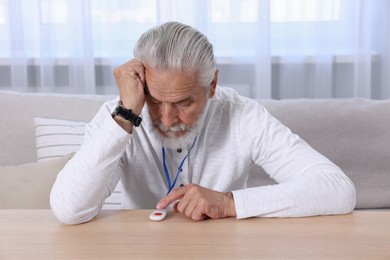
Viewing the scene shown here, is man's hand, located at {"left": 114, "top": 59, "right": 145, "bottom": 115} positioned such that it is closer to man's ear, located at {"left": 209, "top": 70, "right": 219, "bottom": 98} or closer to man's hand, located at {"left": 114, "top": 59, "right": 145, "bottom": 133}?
man's hand, located at {"left": 114, "top": 59, "right": 145, "bottom": 133}

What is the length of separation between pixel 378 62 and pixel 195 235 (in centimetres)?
200

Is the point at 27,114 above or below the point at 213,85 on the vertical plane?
below

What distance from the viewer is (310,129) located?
2.39m

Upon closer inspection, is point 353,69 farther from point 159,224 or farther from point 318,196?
point 159,224

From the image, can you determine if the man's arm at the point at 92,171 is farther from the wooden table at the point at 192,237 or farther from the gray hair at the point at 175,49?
the gray hair at the point at 175,49

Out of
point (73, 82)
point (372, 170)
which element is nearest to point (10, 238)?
point (372, 170)

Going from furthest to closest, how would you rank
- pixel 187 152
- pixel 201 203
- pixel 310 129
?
1. pixel 310 129
2. pixel 187 152
3. pixel 201 203

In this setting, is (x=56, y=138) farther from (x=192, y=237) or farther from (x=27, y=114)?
(x=192, y=237)

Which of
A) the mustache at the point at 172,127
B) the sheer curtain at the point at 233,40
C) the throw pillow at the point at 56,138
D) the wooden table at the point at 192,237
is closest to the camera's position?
the wooden table at the point at 192,237

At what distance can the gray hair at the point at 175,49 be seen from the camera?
5.18 feet

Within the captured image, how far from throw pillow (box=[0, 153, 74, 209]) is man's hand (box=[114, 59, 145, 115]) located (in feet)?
1.93

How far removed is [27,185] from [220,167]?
0.65 m

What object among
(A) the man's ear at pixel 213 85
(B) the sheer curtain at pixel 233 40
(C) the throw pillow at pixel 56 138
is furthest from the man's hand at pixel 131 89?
(B) the sheer curtain at pixel 233 40

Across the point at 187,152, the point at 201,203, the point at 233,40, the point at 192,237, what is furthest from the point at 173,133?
the point at 233,40
